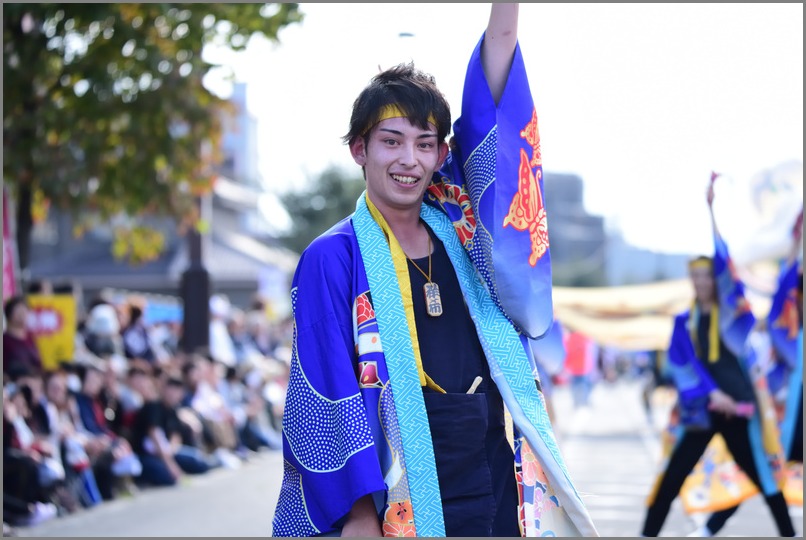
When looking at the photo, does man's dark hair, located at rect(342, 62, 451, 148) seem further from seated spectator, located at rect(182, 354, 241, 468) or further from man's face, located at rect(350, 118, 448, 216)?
seated spectator, located at rect(182, 354, 241, 468)

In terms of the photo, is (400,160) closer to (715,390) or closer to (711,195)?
(711,195)

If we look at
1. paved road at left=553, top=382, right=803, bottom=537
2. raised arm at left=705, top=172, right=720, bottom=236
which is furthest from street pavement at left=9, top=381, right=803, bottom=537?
raised arm at left=705, top=172, right=720, bottom=236

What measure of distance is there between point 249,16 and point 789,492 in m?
5.83

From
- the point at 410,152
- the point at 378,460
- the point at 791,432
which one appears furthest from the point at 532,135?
the point at 791,432

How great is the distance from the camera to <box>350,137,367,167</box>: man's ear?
3425 millimetres

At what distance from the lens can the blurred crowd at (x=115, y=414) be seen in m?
9.70

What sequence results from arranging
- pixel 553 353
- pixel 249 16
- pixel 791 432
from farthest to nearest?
pixel 249 16 < pixel 553 353 < pixel 791 432

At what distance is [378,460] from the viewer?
3.12 metres

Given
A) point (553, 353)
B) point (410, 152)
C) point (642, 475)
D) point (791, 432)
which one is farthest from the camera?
point (642, 475)

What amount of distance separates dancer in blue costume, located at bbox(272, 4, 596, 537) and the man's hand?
4.89 m

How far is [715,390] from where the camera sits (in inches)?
319

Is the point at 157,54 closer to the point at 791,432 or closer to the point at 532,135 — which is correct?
the point at 791,432

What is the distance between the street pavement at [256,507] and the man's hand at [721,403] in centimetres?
97

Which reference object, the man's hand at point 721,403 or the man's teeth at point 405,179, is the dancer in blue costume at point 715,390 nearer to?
the man's hand at point 721,403
